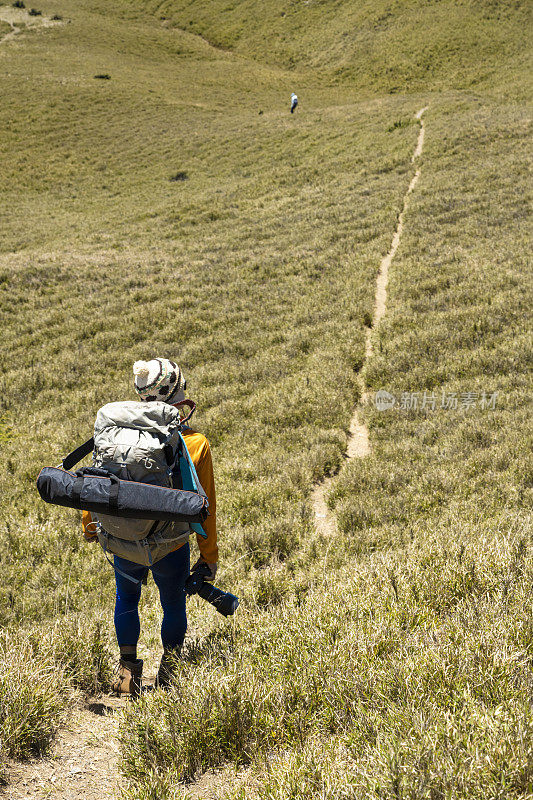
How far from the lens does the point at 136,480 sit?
9.45 ft

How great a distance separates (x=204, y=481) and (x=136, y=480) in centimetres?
58

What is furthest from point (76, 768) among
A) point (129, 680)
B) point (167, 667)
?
point (167, 667)

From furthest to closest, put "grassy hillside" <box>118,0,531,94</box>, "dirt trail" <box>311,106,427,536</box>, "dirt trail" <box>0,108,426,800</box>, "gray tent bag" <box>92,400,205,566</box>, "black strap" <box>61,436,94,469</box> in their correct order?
1. "grassy hillside" <box>118,0,531,94</box>
2. "dirt trail" <box>311,106,427,536</box>
3. "black strap" <box>61,436,94,469</box>
4. "gray tent bag" <box>92,400,205,566</box>
5. "dirt trail" <box>0,108,426,800</box>

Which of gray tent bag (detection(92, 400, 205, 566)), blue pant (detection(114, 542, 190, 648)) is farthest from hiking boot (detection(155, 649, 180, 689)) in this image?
gray tent bag (detection(92, 400, 205, 566))

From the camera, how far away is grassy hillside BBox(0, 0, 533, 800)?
2.52m

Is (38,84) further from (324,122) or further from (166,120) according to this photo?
(324,122)

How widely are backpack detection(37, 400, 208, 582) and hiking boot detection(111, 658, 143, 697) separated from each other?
2.92ft

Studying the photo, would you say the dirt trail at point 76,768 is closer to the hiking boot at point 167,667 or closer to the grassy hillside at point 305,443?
the grassy hillside at point 305,443

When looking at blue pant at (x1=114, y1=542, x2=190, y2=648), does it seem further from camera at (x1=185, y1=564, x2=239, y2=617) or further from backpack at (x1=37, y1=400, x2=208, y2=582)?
backpack at (x1=37, y1=400, x2=208, y2=582)

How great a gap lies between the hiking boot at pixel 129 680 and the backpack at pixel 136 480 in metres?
0.89

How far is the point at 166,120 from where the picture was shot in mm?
41812

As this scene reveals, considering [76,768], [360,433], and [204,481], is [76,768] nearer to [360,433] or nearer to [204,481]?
[204,481]

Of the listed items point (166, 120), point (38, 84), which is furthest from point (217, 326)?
point (38, 84)

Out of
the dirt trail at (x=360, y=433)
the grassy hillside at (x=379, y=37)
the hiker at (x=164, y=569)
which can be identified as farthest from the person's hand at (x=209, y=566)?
the grassy hillside at (x=379, y=37)
